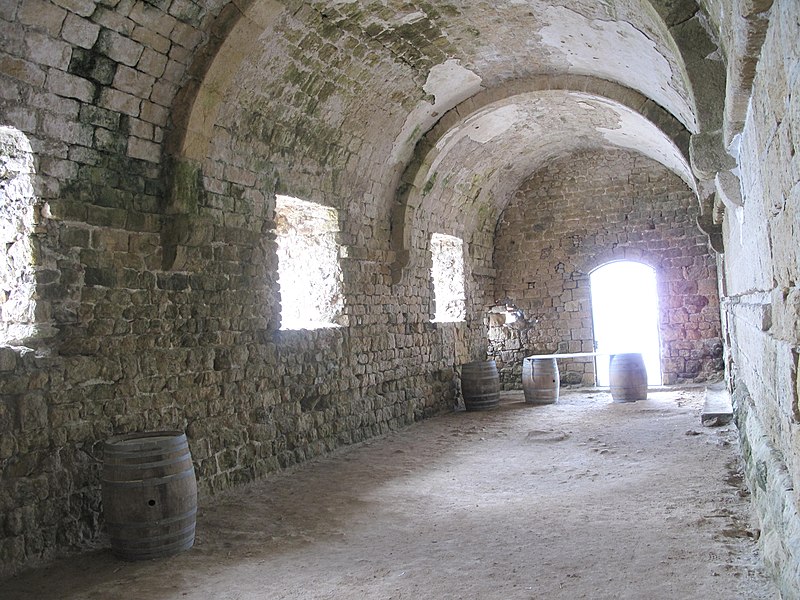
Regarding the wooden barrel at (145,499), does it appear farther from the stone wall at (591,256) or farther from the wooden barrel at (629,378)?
the stone wall at (591,256)

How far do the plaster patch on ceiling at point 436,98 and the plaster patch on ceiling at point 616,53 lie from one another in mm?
1058

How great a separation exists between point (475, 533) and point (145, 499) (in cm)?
202

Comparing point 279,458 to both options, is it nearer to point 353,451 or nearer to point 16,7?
point 353,451

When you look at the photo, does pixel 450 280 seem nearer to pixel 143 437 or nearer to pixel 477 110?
pixel 477 110

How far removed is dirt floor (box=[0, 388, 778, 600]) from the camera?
3.42 meters

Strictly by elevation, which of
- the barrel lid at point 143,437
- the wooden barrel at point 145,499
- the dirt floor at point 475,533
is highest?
the barrel lid at point 143,437

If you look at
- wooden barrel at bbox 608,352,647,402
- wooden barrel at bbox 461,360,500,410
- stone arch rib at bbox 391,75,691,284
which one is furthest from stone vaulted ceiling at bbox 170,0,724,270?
wooden barrel at bbox 608,352,647,402

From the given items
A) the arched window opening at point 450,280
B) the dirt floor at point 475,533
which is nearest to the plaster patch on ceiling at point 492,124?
the arched window opening at point 450,280

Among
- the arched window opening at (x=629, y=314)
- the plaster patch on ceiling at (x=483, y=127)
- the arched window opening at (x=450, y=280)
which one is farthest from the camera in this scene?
the arched window opening at (x=629, y=314)

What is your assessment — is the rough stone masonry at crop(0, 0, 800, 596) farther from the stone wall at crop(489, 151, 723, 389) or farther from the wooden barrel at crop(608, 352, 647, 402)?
the wooden barrel at crop(608, 352, 647, 402)

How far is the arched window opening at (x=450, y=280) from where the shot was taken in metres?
10.8

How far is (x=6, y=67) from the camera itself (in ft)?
13.3

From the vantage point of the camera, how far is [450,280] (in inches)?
431

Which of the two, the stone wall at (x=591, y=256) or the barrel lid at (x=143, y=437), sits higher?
the stone wall at (x=591, y=256)
